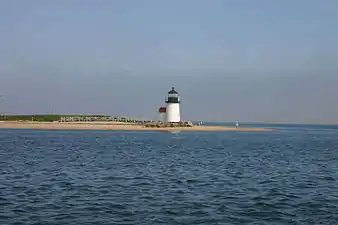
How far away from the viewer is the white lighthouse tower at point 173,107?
343ft

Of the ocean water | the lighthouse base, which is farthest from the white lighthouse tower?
the ocean water

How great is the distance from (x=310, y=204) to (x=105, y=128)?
98.2 meters

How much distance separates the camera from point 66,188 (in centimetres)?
2188

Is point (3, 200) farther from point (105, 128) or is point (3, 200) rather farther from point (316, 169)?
point (105, 128)

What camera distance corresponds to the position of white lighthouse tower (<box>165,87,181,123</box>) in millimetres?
104500

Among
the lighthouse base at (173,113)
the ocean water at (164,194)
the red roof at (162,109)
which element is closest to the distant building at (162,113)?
the red roof at (162,109)

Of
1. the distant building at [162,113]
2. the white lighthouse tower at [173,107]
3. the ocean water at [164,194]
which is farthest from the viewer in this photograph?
the distant building at [162,113]

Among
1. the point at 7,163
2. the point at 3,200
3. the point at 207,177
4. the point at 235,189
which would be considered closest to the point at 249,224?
the point at 235,189

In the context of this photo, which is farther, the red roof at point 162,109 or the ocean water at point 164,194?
the red roof at point 162,109

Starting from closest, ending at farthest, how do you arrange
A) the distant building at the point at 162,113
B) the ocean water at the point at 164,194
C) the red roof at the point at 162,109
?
the ocean water at the point at 164,194
the red roof at the point at 162,109
the distant building at the point at 162,113

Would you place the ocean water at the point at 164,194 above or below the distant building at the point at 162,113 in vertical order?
below

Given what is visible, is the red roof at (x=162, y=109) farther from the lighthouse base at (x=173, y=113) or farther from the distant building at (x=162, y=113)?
the lighthouse base at (x=173, y=113)

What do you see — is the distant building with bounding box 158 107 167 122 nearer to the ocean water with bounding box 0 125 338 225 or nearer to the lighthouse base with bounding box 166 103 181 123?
the lighthouse base with bounding box 166 103 181 123

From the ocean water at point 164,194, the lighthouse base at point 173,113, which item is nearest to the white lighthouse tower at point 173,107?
the lighthouse base at point 173,113
